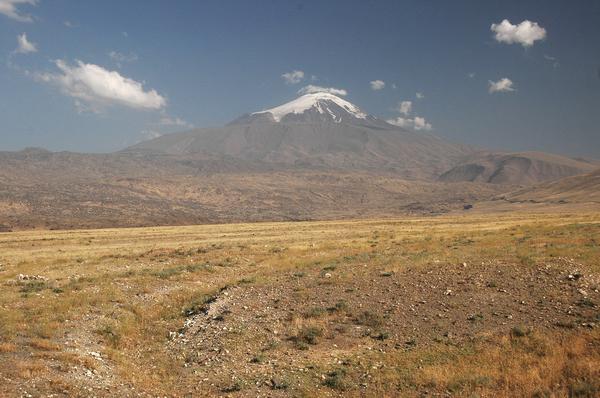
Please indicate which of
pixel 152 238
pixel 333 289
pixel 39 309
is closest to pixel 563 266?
pixel 333 289

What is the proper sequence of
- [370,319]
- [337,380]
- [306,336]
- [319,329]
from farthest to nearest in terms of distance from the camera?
1. [370,319]
2. [319,329]
3. [306,336]
4. [337,380]

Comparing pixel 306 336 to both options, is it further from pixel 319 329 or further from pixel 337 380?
pixel 337 380

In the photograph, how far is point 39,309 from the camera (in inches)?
758

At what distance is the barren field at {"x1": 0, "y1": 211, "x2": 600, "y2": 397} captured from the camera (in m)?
12.2

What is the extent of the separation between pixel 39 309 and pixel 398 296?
1624 centimetres

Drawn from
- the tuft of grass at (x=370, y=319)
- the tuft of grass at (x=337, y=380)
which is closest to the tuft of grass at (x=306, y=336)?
the tuft of grass at (x=370, y=319)

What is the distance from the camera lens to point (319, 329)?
16656 mm

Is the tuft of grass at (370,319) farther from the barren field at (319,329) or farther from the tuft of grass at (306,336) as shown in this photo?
Result: the tuft of grass at (306,336)

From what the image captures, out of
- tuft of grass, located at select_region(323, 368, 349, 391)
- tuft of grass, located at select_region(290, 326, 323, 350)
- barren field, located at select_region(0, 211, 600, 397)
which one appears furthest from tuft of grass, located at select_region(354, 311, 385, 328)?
tuft of grass, located at select_region(323, 368, 349, 391)

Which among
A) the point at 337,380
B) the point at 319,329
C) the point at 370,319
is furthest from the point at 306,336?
the point at 337,380

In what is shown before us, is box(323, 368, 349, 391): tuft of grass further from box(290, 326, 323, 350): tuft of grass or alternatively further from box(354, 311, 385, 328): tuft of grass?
box(354, 311, 385, 328): tuft of grass

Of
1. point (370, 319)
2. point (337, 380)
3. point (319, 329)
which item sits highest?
point (370, 319)

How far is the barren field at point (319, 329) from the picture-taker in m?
12.2

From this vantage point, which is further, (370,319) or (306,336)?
(370,319)
